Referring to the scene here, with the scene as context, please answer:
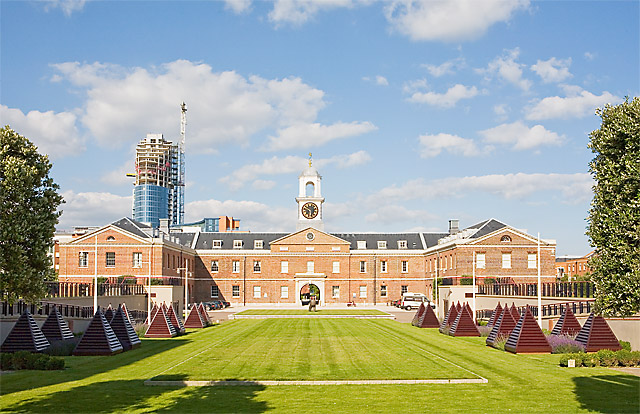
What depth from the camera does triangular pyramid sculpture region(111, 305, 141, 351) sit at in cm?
2794

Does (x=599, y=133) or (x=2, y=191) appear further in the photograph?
(x=2, y=191)

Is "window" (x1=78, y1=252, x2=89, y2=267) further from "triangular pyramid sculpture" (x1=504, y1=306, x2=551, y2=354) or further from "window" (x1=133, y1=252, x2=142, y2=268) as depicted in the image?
"triangular pyramid sculpture" (x1=504, y1=306, x2=551, y2=354)

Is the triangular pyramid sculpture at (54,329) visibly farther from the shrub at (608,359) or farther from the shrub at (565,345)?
the shrub at (608,359)

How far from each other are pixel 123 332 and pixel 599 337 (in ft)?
63.8

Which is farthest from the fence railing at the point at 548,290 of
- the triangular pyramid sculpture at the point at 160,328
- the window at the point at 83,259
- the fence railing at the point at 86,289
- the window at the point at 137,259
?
the window at the point at 83,259

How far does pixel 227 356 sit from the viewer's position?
2566 centimetres

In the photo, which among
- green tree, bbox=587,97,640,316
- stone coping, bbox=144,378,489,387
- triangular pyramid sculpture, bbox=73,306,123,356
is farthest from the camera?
triangular pyramid sculpture, bbox=73,306,123,356

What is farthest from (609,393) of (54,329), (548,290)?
(548,290)

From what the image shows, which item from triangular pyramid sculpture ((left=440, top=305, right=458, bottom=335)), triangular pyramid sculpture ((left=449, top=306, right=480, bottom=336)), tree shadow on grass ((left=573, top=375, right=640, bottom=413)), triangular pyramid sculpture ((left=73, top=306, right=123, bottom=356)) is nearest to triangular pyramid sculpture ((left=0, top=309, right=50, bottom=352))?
triangular pyramid sculpture ((left=73, top=306, right=123, bottom=356))

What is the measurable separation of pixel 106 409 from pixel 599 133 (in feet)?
44.7

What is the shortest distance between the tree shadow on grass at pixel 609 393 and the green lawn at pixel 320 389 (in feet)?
0.08

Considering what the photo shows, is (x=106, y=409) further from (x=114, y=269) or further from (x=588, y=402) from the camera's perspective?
(x=114, y=269)

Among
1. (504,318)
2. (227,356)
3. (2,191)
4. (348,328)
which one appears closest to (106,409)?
(2,191)

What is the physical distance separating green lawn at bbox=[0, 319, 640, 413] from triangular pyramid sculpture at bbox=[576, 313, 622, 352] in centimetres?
145
